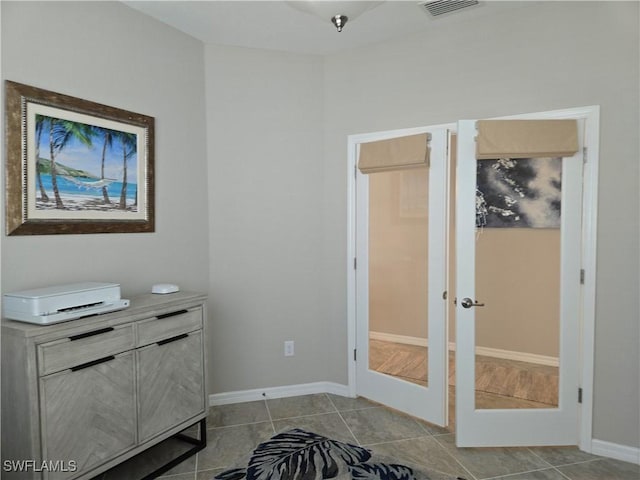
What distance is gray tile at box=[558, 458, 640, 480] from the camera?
7.74 feet

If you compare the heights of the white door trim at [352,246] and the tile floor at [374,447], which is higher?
the white door trim at [352,246]

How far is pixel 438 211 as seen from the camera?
2.94 m

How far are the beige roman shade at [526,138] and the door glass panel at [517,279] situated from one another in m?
0.09

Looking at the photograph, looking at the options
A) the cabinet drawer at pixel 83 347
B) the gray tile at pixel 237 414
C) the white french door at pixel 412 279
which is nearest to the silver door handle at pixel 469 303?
the white french door at pixel 412 279

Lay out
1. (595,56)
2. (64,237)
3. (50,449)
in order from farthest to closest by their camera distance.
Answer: (595,56) < (64,237) < (50,449)

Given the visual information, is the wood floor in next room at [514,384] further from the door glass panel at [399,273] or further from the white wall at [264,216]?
the white wall at [264,216]

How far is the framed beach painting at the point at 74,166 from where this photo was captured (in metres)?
2.12

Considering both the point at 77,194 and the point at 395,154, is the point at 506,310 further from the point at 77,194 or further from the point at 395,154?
the point at 77,194

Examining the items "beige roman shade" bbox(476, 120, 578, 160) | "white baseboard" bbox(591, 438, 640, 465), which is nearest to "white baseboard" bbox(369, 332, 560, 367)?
"white baseboard" bbox(591, 438, 640, 465)

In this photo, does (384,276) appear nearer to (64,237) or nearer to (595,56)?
(595,56)

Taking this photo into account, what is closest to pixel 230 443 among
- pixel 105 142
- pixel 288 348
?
pixel 288 348

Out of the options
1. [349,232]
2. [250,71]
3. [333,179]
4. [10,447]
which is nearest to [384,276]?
[349,232]

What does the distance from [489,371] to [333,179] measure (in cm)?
186

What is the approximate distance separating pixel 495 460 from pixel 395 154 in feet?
6.95
